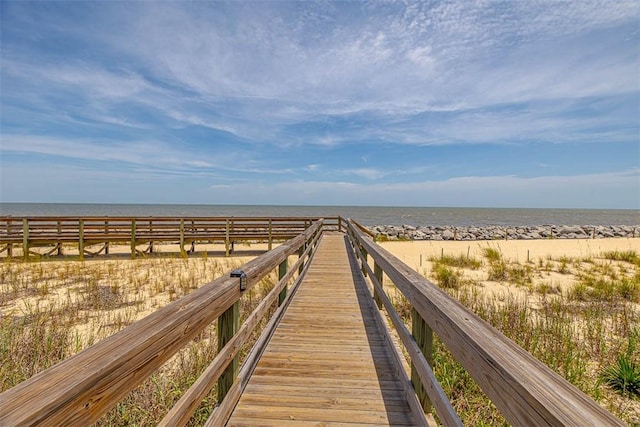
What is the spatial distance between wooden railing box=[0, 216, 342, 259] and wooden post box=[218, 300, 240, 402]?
42.1ft

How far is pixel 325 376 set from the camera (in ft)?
9.48

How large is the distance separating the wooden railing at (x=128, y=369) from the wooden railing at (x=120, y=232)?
42.6ft

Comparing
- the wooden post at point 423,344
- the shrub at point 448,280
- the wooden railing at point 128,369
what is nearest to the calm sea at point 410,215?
the shrub at point 448,280

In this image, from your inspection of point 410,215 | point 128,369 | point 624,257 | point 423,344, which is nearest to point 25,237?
point 128,369

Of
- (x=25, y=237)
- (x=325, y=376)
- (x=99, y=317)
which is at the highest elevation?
(x=25, y=237)

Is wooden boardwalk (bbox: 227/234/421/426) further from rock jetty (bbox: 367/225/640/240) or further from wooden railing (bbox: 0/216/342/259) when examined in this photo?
rock jetty (bbox: 367/225/640/240)

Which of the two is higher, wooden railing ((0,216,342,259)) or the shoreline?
wooden railing ((0,216,342,259))

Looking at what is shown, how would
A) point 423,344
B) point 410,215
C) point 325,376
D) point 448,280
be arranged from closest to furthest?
point 423,344 < point 325,376 < point 448,280 < point 410,215

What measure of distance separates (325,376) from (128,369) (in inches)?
86.3

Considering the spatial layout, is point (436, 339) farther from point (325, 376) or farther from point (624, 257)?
point (624, 257)

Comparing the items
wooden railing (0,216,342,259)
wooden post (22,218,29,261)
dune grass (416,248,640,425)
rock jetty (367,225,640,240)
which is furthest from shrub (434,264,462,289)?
wooden post (22,218,29,261)

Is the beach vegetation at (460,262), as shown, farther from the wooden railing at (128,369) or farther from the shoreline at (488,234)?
the wooden railing at (128,369)

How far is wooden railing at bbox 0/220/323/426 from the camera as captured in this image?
2.50 ft

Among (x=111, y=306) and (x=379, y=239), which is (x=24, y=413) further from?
(x=379, y=239)
